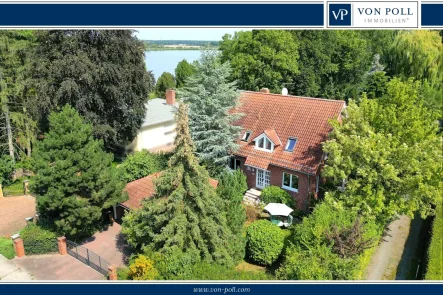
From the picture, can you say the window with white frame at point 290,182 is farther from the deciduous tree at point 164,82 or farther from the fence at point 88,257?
the deciduous tree at point 164,82

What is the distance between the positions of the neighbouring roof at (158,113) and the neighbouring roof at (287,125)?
500cm

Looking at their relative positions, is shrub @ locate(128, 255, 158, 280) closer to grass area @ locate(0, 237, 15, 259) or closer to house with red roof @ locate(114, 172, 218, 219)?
house with red roof @ locate(114, 172, 218, 219)

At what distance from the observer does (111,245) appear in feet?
54.6

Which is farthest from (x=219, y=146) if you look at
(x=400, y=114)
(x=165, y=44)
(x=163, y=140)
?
(x=400, y=114)

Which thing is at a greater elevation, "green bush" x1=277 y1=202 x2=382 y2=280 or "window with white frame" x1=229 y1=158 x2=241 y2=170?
"window with white frame" x1=229 y1=158 x2=241 y2=170

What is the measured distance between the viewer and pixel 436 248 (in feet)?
45.0

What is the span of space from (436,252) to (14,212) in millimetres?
20365

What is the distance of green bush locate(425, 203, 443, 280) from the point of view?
486 inches

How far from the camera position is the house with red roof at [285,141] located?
18.6 m

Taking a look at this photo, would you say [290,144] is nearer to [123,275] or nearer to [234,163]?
[234,163]

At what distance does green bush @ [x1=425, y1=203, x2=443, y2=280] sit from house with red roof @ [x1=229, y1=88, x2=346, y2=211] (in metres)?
5.52

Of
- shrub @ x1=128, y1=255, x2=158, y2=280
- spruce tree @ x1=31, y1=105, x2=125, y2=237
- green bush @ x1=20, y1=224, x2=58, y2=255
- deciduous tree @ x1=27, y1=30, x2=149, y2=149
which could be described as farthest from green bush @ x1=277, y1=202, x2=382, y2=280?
deciduous tree @ x1=27, y1=30, x2=149, y2=149
